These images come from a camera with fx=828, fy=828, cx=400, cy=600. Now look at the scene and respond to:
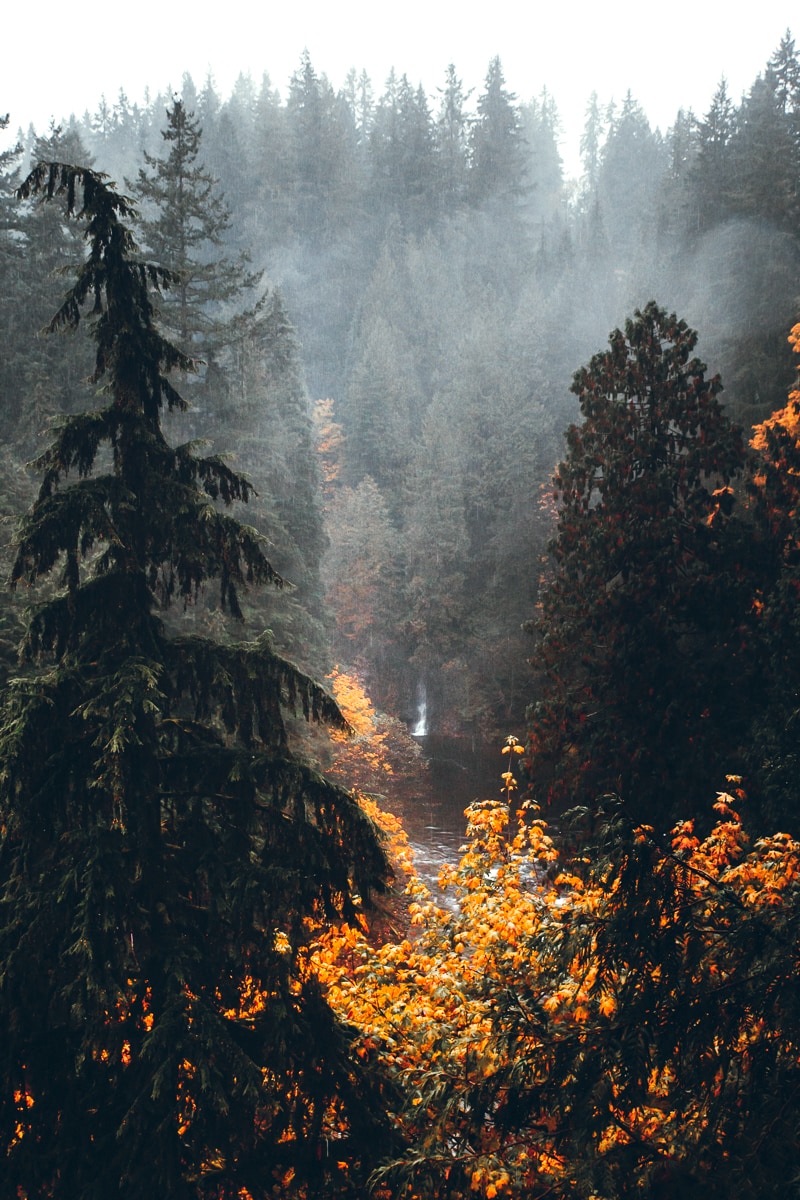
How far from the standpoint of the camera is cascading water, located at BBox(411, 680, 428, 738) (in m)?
43.3

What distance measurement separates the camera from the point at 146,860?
5051mm

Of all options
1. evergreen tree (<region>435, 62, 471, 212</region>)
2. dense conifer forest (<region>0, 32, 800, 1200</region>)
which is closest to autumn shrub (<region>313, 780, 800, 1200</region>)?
dense conifer forest (<region>0, 32, 800, 1200</region>)

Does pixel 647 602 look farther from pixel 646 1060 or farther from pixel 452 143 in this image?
pixel 452 143

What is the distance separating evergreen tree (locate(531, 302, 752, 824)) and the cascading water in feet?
95.3

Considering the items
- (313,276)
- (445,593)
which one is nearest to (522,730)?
(445,593)

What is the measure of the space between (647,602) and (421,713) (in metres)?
33.3

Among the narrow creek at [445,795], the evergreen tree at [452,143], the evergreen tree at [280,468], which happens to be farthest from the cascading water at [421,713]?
the evergreen tree at [452,143]

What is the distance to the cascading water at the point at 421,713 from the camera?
43300 mm

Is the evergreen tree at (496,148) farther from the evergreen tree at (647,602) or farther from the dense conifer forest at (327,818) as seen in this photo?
the evergreen tree at (647,602)

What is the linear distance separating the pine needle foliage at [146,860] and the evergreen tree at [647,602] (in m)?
7.95

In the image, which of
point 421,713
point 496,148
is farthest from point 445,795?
point 496,148

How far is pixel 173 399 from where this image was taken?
5773mm

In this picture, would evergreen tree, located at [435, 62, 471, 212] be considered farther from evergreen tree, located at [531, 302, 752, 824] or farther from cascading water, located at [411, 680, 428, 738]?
evergreen tree, located at [531, 302, 752, 824]

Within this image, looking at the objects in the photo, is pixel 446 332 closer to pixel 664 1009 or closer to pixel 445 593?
pixel 445 593
